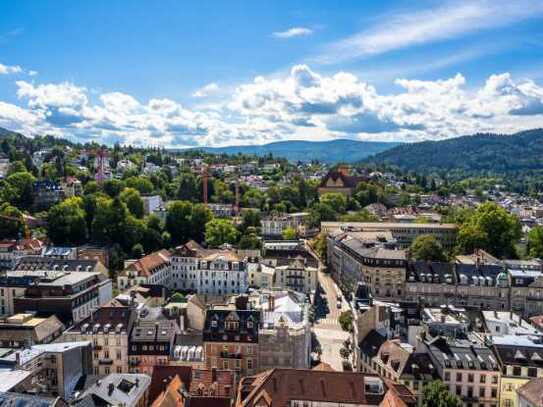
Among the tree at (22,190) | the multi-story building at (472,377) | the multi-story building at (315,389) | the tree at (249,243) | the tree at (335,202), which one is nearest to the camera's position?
the multi-story building at (315,389)

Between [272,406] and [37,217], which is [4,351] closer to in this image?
[272,406]

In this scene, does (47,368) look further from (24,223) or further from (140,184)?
(140,184)

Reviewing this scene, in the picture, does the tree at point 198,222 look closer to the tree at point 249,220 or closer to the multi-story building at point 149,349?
the tree at point 249,220

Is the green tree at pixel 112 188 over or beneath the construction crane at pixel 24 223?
over

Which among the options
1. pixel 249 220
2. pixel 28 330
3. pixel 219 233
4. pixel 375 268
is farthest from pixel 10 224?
pixel 375 268

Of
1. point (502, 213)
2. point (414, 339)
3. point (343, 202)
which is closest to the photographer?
point (414, 339)

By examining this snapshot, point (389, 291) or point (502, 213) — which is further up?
point (502, 213)

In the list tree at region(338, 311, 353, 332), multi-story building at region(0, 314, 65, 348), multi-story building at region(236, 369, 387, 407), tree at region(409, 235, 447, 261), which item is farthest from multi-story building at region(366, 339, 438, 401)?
tree at region(409, 235, 447, 261)

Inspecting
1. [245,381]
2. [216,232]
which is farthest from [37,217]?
[245,381]

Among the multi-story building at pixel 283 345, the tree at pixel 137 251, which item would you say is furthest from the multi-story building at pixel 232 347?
the tree at pixel 137 251
